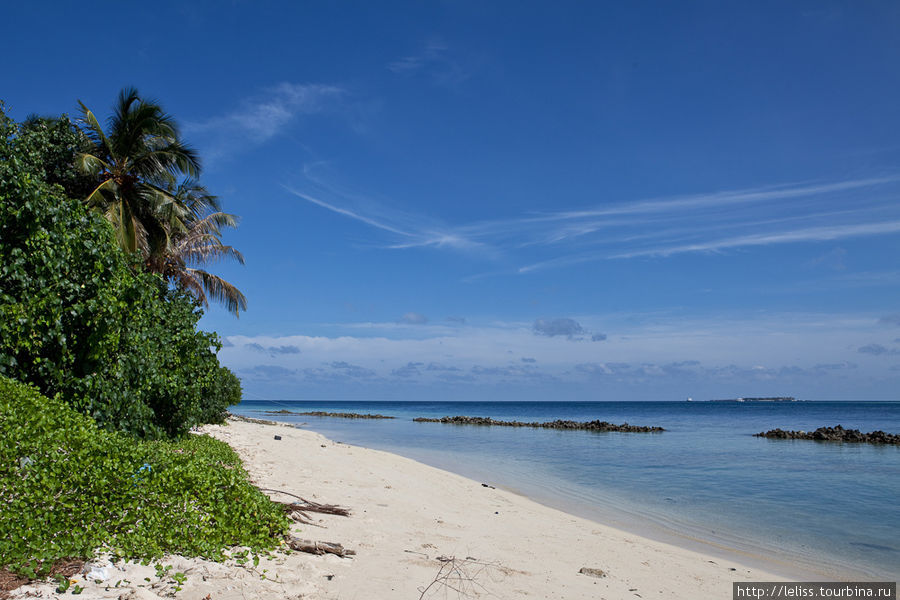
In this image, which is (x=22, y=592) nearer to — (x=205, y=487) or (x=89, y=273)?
(x=205, y=487)

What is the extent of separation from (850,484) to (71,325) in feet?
69.5

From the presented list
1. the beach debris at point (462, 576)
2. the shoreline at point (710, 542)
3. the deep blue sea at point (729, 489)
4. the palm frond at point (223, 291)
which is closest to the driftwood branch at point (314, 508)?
the beach debris at point (462, 576)

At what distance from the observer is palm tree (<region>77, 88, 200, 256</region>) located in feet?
58.0

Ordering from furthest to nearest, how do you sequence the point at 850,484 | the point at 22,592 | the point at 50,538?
the point at 850,484
the point at 50,538
the point at 22,592

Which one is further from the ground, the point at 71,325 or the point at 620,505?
the point at 71,325

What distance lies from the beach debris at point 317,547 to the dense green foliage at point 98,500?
22 cm

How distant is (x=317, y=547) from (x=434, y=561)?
4.26ft

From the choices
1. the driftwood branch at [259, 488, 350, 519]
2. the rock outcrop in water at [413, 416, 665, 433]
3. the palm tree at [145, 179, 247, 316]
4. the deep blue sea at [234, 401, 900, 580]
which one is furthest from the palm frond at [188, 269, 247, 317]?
the rock outcrop in water at [413, 416, 665, 433]

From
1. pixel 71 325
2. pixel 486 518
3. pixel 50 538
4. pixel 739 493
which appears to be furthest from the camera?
pixel 739 493

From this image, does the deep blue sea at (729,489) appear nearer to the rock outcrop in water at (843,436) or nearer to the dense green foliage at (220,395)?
the rock outcrop in water at (843,436)

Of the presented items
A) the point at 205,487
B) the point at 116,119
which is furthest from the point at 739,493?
the point at 116,119

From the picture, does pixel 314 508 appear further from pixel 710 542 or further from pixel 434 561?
pixel 710 542

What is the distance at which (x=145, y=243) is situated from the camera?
61.8 feet

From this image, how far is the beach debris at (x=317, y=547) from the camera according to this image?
578cm
